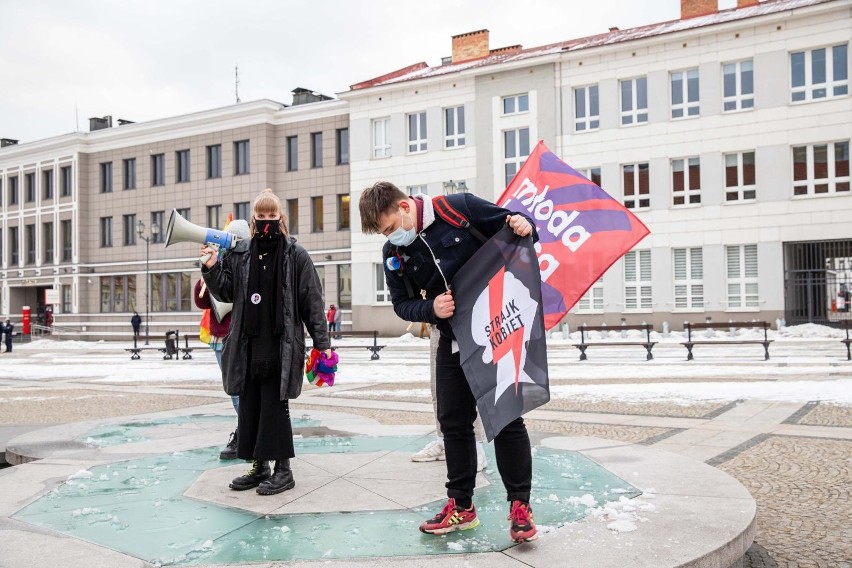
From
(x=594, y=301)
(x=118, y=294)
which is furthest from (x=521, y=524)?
(x=118, y=294)

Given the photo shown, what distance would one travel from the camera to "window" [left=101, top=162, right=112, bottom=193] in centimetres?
4736

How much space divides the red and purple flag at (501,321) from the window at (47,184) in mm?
51837

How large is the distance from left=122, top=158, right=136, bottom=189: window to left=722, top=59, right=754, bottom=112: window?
112ft

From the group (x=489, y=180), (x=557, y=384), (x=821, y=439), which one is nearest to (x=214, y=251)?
(x=821, y=439)

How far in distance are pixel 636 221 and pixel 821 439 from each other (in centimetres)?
358

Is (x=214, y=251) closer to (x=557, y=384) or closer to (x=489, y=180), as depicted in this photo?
(x=557, y=384)

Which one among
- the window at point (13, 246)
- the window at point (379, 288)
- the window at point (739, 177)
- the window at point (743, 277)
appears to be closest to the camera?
the window at point (743, 277)

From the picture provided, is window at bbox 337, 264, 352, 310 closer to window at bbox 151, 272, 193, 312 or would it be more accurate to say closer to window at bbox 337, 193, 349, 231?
window at bbox 337, 193, 349, 231

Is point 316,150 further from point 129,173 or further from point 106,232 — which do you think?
point 106,232

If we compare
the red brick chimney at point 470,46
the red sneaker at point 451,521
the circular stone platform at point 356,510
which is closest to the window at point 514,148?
the red brick chimney at point 470,46

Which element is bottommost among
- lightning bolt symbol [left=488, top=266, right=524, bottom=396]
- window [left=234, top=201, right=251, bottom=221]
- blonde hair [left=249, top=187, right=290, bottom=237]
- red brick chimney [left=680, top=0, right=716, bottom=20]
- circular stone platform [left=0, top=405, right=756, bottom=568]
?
circular stone platform [left=0, top=405, right=756, bottom=568]

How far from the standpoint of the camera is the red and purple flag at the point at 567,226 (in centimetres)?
541

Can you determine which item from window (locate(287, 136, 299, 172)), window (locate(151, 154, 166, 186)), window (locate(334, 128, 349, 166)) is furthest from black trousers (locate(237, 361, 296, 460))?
window (locate(151, 154, 166, 186))

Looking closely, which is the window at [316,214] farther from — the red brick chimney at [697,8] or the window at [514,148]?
the red brick chimney at [697,8]
